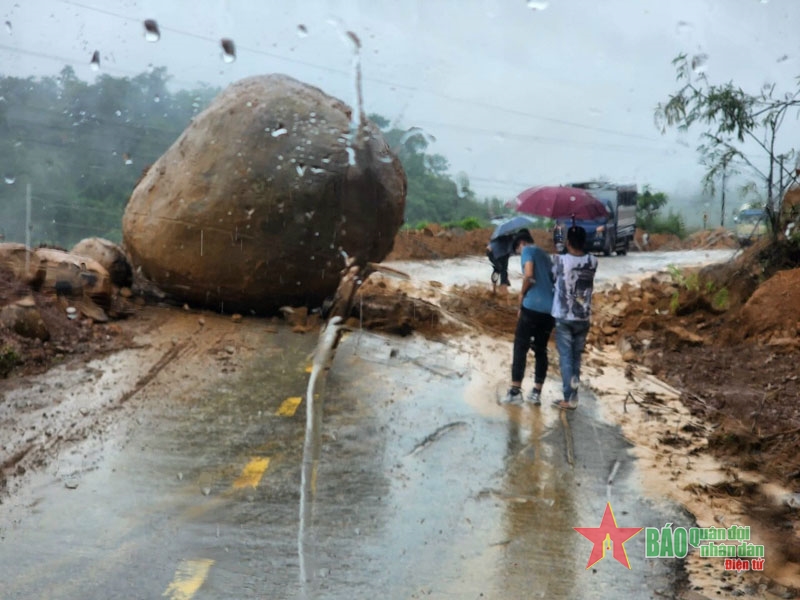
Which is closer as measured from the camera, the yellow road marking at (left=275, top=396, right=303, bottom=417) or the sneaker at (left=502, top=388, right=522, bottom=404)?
the yellow road marking at (left=275, top=396, right=303, bottom=417)

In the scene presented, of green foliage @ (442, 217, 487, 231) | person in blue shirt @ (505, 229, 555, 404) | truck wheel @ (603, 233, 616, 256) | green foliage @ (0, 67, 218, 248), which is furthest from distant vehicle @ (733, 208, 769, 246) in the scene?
green foliage @ (0, 67, 218, 248)

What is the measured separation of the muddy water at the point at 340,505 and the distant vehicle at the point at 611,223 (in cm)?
211

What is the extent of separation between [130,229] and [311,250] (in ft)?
6.90

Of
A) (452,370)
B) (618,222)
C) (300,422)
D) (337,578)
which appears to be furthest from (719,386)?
(618,222)

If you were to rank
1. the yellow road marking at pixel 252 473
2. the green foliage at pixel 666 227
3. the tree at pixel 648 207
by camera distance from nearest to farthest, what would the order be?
the yellow road marking at pixel 252 473, the tree at pixel 648 207, the green foliage at pixel 666 227

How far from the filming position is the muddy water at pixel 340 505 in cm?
425

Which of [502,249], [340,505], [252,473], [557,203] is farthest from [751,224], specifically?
[340,505]

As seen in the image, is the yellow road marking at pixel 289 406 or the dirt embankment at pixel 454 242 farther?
the dirt embankment at pixel 454 242

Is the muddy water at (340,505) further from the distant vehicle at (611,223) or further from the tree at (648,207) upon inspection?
the tree at (648,207)

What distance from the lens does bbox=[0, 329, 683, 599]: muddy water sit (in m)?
4.25

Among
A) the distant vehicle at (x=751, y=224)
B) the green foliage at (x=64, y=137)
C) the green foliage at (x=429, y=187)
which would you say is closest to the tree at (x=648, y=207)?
the distant vehicle at (x=751, y=224)

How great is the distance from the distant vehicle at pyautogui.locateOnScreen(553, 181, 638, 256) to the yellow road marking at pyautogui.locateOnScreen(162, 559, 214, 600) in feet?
15.7

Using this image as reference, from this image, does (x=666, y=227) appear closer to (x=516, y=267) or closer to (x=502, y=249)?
(x=516, y=267)

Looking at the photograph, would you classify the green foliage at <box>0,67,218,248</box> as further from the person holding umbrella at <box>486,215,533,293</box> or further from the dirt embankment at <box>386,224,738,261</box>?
the dirt embankment at <box>386,224,738,261</box>
